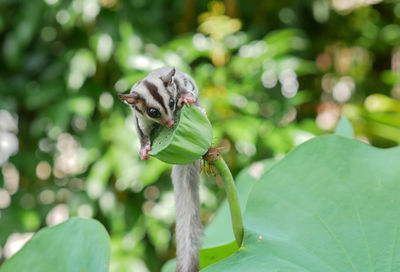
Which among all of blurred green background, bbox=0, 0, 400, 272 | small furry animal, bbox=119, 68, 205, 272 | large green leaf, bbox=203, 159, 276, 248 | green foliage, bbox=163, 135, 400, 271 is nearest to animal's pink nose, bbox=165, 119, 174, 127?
small furry animal, bbox=119, 68, 205, 272

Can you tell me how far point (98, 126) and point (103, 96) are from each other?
10cm

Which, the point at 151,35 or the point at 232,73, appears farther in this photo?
the point at 151,35

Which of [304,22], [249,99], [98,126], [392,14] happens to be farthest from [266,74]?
[392,14]

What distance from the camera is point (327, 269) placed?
387 mm

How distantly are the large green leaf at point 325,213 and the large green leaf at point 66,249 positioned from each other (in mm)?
141

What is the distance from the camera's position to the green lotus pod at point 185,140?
13.9 inches

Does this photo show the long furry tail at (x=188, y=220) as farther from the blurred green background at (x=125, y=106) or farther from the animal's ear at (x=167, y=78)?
the blurred green background at (x=125, y=106)

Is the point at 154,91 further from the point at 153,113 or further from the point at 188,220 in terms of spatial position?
the point at 188,220

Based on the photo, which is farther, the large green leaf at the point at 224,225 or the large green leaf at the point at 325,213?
the large green leaf at the point at 224,225

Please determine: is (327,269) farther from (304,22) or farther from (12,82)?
(304,22)

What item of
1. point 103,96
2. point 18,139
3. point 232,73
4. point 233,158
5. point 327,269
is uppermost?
point 327,269

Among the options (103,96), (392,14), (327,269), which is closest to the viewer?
(327,269)

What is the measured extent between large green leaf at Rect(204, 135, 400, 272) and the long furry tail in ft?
0.15

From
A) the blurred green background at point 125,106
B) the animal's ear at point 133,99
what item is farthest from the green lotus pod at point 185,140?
the blurred green background at point 125,106
